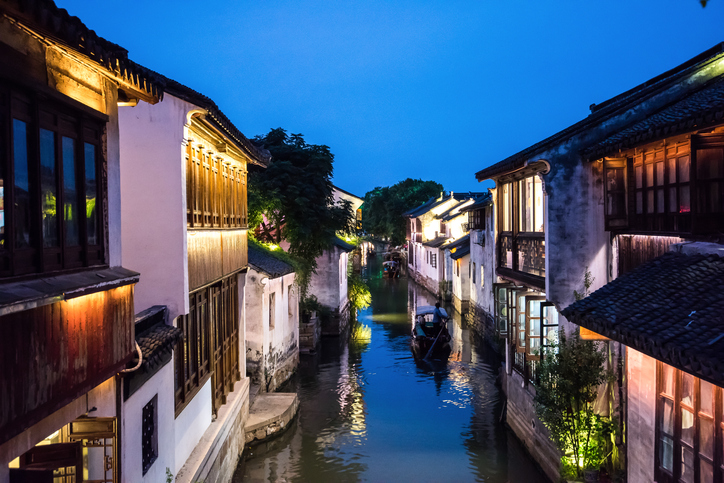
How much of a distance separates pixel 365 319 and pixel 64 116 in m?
32.9

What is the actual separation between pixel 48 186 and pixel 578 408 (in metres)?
9.51

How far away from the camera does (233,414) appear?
13.5m

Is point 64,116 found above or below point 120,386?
above

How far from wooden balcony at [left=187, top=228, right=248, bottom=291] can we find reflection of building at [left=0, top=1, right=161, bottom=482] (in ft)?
11.8

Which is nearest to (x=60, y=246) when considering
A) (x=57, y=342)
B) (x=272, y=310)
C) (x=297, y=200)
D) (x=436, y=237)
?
(x=57, y=342)

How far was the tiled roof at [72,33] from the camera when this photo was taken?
376 centimetres

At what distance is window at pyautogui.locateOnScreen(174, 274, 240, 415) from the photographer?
10102mm

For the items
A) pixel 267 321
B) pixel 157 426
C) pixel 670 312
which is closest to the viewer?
pixel 670 312

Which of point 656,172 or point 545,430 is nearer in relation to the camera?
point 656,172

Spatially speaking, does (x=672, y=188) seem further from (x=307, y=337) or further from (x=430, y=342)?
(x=307, y=337)

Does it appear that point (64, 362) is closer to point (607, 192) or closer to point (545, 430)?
point (607, 192)

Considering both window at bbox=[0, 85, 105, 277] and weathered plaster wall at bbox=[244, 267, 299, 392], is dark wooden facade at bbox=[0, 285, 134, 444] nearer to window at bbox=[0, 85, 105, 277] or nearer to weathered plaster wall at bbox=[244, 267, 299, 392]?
window at bbox=[0, 85, 105, 277]

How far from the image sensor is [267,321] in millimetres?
19797

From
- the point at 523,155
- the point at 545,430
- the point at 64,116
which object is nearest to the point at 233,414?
the point at 545,430
